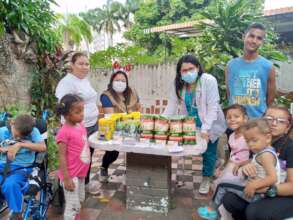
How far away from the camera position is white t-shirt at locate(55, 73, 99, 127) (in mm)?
2910

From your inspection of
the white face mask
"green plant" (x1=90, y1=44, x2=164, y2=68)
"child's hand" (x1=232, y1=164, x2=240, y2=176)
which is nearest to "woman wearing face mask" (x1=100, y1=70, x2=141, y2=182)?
the white face mask

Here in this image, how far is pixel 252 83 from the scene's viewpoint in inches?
110

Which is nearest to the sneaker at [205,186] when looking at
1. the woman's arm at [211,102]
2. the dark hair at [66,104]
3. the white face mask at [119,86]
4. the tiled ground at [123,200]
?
the tiled ground at [123,200]

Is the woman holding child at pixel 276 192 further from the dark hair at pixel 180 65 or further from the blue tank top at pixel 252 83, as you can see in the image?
the dark hair at pixel 180 65

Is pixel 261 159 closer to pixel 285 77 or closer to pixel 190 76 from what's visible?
pixel 190 76

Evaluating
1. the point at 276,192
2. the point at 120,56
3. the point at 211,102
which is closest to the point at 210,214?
the point at 276,192

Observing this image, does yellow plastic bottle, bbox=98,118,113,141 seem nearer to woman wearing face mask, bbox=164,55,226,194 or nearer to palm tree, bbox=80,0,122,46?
woman wearing face mask, bbox=164,55,226,194

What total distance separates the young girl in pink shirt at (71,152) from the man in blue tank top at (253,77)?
1563 mm

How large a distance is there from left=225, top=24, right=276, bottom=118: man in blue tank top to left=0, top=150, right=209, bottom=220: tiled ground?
114cm

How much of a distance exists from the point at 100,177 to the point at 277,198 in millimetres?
2238

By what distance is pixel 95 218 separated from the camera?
277 cm

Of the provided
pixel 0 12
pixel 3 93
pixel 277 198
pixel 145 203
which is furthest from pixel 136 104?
pixel 0 12

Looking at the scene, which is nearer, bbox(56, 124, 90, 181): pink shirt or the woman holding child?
the woman holding child

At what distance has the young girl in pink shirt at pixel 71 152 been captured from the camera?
2.33 metres
